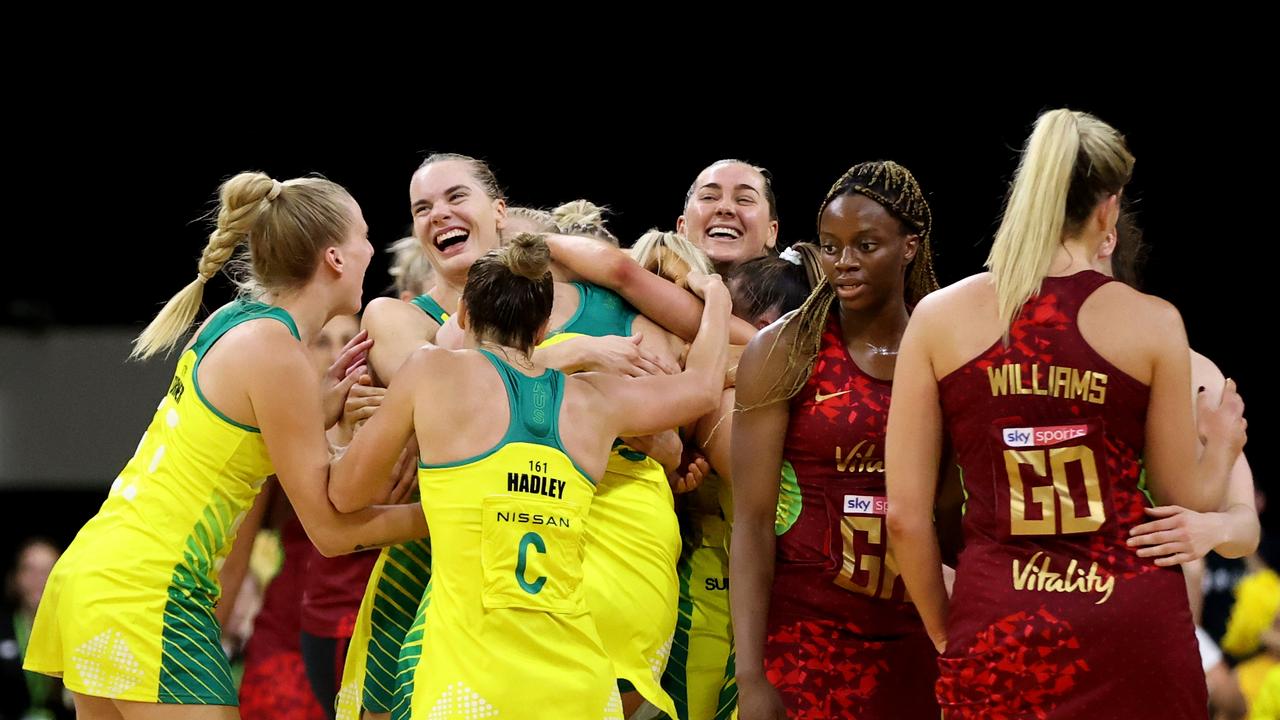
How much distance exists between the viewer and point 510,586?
2625mm

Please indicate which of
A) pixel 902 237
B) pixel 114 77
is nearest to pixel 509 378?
pixel 902 237

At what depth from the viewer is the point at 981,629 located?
2357mm

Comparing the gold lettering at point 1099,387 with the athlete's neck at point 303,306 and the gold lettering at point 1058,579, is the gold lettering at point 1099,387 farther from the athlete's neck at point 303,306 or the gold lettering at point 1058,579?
the athlete's neck at point 303,306

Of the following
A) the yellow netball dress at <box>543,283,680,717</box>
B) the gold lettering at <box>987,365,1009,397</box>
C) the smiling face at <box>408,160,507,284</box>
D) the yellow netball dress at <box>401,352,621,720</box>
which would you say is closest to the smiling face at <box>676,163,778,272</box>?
the smiling face at <box>408,160,507,284</box>

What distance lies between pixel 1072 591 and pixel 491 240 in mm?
1953

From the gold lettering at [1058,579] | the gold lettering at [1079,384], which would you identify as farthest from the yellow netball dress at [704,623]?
the gold lettering at [1079,384]

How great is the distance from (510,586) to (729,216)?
1.75 m

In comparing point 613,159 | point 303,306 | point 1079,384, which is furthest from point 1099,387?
point 613,159

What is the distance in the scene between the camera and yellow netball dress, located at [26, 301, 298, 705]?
2.76 metres

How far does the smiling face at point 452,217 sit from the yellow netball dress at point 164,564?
0.76m

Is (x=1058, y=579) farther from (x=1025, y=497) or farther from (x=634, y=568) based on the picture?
(x=634, y=568)

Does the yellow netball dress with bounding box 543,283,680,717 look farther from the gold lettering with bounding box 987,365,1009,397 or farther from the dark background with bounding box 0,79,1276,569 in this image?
the dark background with bounding box 0,79,1276,569

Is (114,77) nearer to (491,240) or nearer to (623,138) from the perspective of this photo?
(623,138)

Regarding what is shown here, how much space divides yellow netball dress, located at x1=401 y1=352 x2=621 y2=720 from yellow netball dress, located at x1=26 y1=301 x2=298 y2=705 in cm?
48
